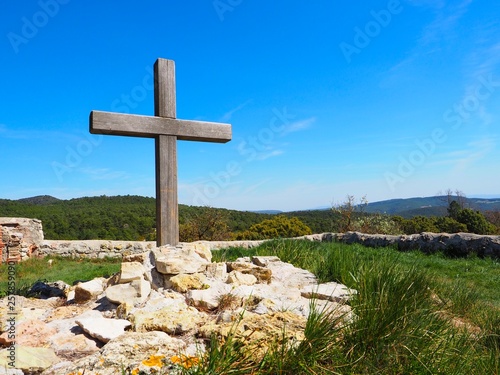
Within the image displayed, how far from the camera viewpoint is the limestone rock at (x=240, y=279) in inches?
136

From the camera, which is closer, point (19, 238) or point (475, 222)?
point (19, 238)

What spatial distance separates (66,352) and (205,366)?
1096 mm

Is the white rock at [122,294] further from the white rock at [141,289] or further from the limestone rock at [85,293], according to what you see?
the limestone rock at [85,293]

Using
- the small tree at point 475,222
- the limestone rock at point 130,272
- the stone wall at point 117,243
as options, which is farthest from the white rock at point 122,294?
the small tree at point 475,222

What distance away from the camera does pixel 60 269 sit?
940 cm

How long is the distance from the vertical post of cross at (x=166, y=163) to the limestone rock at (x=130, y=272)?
122 centimetres

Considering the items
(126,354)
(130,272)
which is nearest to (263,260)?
(130,272)

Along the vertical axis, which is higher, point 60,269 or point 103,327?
point 103,327

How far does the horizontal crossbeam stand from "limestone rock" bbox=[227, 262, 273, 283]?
79.8 inches

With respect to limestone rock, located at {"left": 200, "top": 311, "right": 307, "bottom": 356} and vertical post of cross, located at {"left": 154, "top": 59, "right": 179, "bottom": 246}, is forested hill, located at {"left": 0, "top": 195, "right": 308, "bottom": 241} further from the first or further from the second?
limestone rock, located at {"left": 200, "top": 311, "right": 307, "bottom": 356}

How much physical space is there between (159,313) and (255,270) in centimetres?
142

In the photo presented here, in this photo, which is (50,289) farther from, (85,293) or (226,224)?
(226,224)

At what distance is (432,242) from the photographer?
966cm

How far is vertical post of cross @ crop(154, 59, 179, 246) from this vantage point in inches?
187
